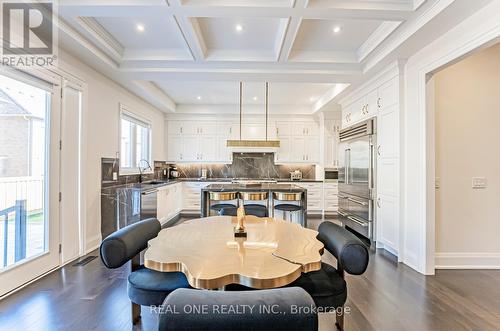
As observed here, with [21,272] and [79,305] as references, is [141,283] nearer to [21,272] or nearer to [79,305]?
[79,305]

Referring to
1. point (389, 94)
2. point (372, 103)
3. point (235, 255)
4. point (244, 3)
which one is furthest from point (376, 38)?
point (235, 255)

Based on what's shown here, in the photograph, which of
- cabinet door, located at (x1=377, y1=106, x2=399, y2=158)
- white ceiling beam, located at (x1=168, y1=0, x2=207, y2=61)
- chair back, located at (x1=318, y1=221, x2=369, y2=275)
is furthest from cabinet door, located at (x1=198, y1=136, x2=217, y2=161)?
chair back, located at (x1=318, y1=221, x2=369, y2=275)

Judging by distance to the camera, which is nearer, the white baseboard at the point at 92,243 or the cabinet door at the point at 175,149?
the white baseboard at the point at 92,243

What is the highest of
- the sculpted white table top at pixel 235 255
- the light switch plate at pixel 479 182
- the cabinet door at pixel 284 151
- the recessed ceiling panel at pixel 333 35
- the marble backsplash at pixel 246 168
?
the recessed ceiling panel at pixel 333 35

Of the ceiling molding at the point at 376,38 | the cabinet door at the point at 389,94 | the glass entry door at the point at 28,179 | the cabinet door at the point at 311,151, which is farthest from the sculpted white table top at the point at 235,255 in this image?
the cabinet door at the point at 311,151

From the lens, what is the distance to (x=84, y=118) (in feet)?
12.0

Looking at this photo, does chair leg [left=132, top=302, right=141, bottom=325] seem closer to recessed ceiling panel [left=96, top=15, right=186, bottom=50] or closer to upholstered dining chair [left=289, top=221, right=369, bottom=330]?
A: upholstered dining chair [left=289, top=221, right=369, bottom=330]

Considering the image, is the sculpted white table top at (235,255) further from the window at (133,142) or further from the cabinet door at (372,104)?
the window at (133,142)

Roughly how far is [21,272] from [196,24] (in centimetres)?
318

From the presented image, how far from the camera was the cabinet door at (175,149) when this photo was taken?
7156 millimetres

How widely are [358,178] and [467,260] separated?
1.83 metres

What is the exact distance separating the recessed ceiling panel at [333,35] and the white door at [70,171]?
3.04m

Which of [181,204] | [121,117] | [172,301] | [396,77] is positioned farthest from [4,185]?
[396,77]

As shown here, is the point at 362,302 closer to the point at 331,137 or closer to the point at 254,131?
the point at 331,137
